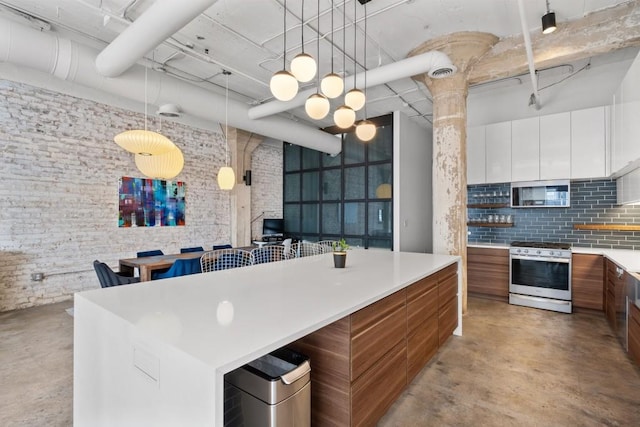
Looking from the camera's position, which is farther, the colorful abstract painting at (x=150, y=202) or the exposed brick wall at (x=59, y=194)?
the colorful abstract painting at (x=150, y=202)

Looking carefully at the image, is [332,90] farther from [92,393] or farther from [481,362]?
[481,362]

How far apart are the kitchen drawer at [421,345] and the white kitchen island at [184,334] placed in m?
0.51

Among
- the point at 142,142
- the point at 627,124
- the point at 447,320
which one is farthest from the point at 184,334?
the point at 627,124

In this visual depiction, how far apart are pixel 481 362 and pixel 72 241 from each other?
5803mm

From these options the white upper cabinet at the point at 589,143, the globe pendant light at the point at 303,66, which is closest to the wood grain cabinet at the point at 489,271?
the white upper cabinet at the point at 589,143

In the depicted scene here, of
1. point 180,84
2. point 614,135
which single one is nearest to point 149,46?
point 180,84

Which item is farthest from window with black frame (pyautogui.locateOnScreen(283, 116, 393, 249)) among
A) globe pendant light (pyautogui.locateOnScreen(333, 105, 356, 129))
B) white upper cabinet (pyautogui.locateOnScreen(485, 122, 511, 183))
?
globe pendant light (pyautogui.locateOnScreen(333, 105, 356, 129))

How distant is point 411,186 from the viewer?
249 inches

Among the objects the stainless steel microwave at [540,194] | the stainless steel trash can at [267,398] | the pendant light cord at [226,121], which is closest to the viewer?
the stainless steel trash can at [267,398]

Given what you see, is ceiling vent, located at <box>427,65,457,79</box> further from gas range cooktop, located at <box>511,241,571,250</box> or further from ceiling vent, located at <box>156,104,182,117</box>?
ceiling vent, located at <box>156,104,182,117</box>

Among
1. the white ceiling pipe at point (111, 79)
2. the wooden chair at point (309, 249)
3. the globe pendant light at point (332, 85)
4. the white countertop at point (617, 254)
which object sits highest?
the white ceiling pipe at point (111, 79)

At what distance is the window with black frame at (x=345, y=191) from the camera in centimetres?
621

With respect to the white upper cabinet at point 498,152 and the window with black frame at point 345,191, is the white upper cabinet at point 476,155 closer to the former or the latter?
the white upper cabinet at point 498,152

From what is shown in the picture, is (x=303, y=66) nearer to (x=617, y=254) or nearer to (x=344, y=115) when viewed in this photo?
(x=344, y=115)
